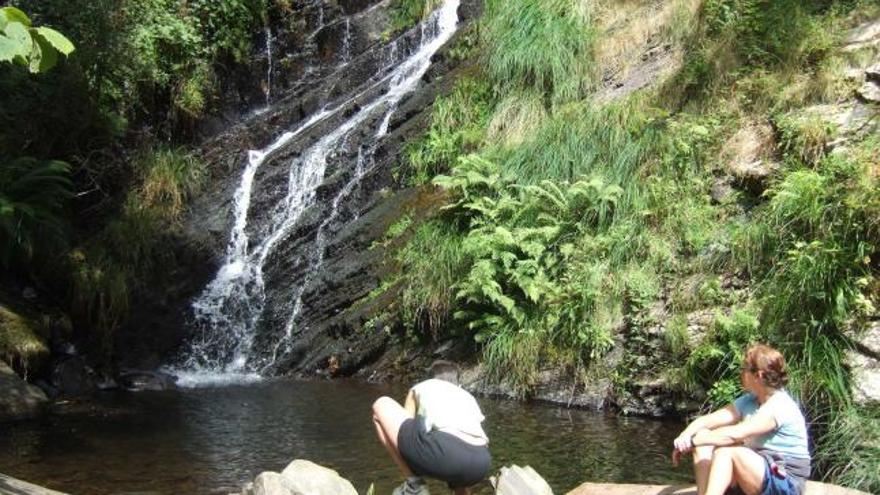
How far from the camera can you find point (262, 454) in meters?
7.13

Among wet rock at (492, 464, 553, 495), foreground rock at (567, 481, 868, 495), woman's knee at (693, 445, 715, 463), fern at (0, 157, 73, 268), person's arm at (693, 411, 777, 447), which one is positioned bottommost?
foreground rock at (567, 481, 868, 495)

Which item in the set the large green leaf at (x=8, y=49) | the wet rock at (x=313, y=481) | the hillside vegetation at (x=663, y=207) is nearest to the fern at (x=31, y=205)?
the hillside vegetation at (x=663, y=207)

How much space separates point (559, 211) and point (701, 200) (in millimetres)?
1591

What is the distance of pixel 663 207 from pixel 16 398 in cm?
697

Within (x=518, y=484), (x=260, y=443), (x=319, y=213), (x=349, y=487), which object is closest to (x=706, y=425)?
(x=518, y=484)

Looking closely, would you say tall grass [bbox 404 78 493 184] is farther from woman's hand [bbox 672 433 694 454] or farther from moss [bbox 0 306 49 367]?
woman's hand [bbox 672 433 694 454]

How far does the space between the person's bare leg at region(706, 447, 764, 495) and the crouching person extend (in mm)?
1217

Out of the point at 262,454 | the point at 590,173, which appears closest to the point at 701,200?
the point at 590,173

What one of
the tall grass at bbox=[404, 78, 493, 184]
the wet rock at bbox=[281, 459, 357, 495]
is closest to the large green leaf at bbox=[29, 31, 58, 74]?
the wet rock at bbox=[281, 459, 357, 495]

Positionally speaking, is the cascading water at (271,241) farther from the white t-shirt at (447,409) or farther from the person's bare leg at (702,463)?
the person's bare leg at (702,463)

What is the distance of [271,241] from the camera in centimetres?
1228

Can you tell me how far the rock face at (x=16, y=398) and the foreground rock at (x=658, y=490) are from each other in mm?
5721

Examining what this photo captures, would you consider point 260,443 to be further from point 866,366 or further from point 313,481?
point 866,366

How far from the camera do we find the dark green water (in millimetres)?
6445
